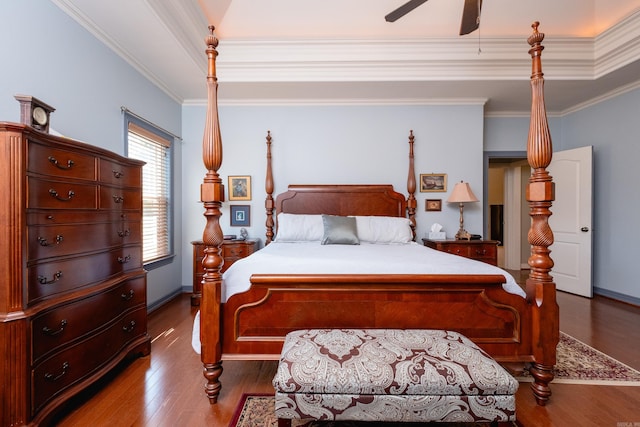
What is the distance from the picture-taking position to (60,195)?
1.65 metres

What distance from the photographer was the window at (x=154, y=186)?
3.25 metres

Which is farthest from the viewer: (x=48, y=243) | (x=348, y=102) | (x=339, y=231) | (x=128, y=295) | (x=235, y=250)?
(x=348, y=102)

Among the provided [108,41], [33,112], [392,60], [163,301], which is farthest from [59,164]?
[392,60]

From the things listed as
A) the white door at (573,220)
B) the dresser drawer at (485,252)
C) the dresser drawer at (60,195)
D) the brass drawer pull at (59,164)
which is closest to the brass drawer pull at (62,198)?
the dresser drawer at (60,195)

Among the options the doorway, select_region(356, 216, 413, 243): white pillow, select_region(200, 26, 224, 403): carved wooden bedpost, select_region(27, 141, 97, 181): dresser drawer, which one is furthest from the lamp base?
select_region(27, 141, 97, 181): dresser drawer

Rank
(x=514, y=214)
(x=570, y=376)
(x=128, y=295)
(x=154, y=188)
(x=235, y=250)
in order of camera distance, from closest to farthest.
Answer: (x=570, y=376) → (x=128, y=295) → (x=154, y=188) → (x=235, y=250) → (x=514, y=214)

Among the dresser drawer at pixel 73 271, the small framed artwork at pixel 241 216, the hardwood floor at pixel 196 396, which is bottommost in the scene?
the hardwood floor at pixel 196 396

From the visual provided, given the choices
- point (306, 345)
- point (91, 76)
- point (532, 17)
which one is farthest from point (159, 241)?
point (532, 17)

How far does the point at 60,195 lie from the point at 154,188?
2.06 meters

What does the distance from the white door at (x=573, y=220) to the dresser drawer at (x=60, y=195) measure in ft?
18.1

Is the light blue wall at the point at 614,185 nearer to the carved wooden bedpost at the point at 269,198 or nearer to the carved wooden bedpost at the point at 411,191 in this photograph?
the carved wooden bedpost at the point at 411,191

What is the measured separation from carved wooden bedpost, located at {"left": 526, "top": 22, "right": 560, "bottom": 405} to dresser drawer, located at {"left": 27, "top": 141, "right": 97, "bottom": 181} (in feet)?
9.14

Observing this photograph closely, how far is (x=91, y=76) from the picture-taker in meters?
→ 2.52

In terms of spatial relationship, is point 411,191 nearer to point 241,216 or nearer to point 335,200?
point 335,200
